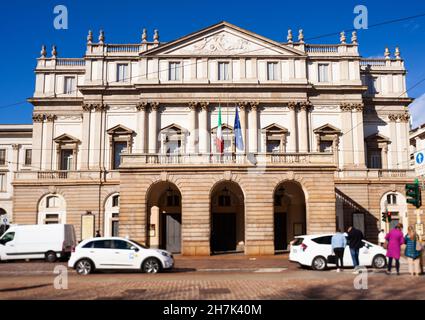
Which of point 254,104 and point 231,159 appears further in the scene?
point 254,104

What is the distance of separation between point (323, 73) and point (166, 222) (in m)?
20.6

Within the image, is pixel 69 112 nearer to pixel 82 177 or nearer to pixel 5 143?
pixel 82 177

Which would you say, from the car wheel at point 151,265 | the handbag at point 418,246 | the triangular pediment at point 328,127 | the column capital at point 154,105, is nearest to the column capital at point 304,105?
the triangular pediment at point 328,127

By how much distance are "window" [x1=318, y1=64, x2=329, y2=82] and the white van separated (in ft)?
89.7

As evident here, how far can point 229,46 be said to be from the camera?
138 ft

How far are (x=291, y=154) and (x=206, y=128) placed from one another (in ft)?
40.4

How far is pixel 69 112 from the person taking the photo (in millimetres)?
43500

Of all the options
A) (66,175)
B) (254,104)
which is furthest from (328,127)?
(66,175)

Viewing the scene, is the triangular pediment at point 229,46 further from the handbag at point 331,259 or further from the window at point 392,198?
the handbag at point 331,259

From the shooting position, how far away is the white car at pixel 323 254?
19906 mm

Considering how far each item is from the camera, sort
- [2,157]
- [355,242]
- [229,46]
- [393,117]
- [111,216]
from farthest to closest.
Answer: [2,157], [393,117], [229,46], [111,216], [355,242]

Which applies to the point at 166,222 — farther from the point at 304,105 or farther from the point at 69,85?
the point at 69,85

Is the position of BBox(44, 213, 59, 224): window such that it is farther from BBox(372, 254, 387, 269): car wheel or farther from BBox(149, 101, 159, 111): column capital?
BBox(372, 254, 387, 269): car wheel
